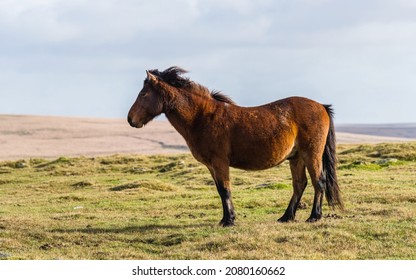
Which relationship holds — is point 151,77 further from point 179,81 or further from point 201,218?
point 201,218

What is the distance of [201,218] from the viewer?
17734 mm

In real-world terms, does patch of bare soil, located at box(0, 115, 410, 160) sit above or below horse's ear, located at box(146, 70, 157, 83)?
below

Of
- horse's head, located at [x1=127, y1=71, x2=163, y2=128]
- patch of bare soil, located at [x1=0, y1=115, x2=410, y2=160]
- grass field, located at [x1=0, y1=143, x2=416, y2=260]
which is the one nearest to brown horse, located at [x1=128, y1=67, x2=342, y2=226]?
horse's head, located at [x1=127, y1=71, x2=163, y2=128]

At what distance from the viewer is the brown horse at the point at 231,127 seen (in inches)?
595

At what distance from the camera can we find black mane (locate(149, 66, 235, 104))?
15645 mm

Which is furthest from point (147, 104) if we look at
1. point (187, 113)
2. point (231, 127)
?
point (231, 127)

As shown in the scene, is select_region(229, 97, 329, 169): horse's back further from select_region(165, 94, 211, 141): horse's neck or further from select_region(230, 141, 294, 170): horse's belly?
select_region(165, 94, 211, 141): horse's neck

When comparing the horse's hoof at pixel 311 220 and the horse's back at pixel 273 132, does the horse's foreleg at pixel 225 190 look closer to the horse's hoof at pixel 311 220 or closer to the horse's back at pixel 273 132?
the horse's back at pixel 273 132

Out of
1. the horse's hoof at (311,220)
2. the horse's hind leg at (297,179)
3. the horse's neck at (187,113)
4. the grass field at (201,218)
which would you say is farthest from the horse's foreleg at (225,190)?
the horse's hoof at (311,220)

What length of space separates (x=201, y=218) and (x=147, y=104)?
13.0ft

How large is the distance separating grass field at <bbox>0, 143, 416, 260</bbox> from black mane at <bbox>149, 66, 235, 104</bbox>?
9.98 ft

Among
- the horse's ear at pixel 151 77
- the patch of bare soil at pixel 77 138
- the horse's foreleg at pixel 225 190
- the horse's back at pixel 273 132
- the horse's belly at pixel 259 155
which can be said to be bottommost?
the patch of bare soil at pixel 77 138

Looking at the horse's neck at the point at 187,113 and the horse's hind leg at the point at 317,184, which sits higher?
the horse's neck at the point at 187,113

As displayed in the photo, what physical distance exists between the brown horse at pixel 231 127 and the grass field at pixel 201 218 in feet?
4.40
